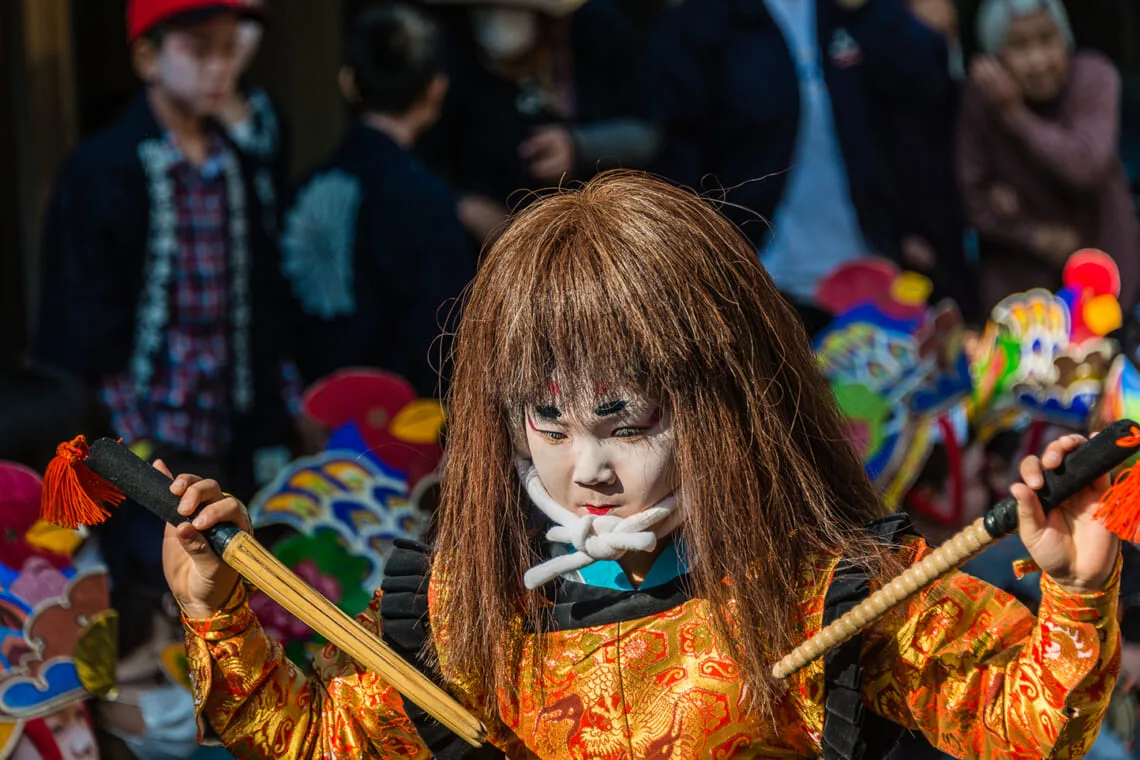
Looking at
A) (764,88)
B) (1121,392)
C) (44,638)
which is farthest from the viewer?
(764,88)

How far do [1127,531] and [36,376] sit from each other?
88.9 inches

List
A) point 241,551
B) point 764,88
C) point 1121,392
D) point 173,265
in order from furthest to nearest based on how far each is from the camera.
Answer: point 764,88 < point 173,265 < point 1121,392 < point 241,551

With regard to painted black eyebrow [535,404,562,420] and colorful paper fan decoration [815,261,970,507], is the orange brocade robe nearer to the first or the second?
painted black eyebrow [535,404,562,420]

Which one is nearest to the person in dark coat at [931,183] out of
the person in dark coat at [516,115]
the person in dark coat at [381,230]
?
the person in dark coat at [516,115]

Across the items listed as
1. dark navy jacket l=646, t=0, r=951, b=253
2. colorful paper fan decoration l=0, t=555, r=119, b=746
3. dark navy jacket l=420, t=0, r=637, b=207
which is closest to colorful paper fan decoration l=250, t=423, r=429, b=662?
colorful paper fan decoration l=0, t=555, r=119, b=746

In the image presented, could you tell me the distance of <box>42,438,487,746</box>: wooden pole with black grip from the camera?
5.86 ft

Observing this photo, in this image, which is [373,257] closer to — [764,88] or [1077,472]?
[764,88]

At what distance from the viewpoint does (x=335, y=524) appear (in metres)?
2.81

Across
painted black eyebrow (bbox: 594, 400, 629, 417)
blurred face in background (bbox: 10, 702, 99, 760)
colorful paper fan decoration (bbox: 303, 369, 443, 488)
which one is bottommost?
blurred face in background (bbox: 10, 702, 99, 760)

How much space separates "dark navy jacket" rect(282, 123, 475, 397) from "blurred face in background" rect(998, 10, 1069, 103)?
1739 millimetres

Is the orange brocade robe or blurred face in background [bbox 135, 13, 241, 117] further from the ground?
blurred face in background [bbox 135, 13, 241, 117]

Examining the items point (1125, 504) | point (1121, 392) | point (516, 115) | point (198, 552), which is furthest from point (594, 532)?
point (516, 115)

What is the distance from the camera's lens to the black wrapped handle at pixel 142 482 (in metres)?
1.83

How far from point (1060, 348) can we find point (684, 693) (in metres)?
1.73
